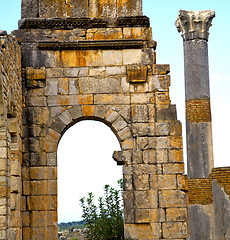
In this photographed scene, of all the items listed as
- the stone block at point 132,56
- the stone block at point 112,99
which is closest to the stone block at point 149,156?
the stone block at point 112,99

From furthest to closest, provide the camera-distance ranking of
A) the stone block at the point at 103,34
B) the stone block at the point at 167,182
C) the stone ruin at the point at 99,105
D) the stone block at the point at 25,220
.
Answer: the stone block at the point at 103,34 → the stone block at the point at 167,182 → the stone ruin at the point at 99,105 → the stone block at the point at 25,220

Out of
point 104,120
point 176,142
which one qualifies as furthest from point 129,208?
point 104,120

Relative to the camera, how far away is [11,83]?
381 inches

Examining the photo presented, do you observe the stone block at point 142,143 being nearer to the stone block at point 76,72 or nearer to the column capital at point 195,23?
the stone block at point 76,72

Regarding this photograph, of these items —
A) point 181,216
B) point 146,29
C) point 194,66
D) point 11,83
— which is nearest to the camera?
point 11,83

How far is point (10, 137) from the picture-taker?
33.0ft

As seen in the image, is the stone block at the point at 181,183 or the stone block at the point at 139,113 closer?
the stone block at the point at 181,183

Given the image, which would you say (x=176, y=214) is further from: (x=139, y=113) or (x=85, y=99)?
(x=85, y=99)

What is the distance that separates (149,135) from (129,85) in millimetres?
1097

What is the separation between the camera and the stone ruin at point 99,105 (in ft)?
35.8

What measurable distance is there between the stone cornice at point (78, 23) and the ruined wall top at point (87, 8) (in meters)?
0.19

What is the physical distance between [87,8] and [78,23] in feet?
1.45

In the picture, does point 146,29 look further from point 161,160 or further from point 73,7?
point 161,160

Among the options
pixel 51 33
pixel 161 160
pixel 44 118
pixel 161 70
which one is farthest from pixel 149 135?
pixel 51 33
